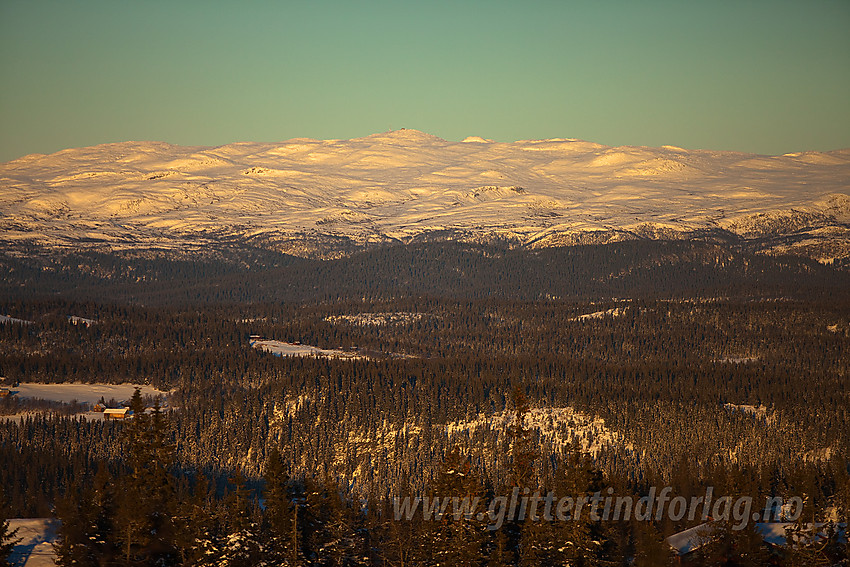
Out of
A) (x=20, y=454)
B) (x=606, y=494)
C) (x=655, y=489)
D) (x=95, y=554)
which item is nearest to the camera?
(x=95, y=554)

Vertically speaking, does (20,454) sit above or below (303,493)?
below

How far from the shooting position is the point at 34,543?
106312 millimetres

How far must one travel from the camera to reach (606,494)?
115750 mm

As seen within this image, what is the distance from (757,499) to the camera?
Result: 117 meters

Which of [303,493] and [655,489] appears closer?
[303,493]

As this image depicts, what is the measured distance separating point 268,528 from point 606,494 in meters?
34.5

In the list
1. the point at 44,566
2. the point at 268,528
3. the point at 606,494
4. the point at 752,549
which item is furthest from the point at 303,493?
the point at 752,549

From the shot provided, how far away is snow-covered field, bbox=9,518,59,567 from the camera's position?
102 meters

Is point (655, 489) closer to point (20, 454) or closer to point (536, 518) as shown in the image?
point (536, 518)

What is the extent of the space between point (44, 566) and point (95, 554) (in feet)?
29.1

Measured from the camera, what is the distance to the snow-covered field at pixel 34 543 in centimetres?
10238

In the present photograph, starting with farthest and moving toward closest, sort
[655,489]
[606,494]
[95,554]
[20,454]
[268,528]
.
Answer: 1. [20,454]
2. [655,489]
3. [606,494]
4. [268,528]
5. [95,554]

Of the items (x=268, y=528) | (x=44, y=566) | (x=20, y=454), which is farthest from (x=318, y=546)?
(x=20, y=454)

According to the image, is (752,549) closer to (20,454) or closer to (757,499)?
(757,499)
